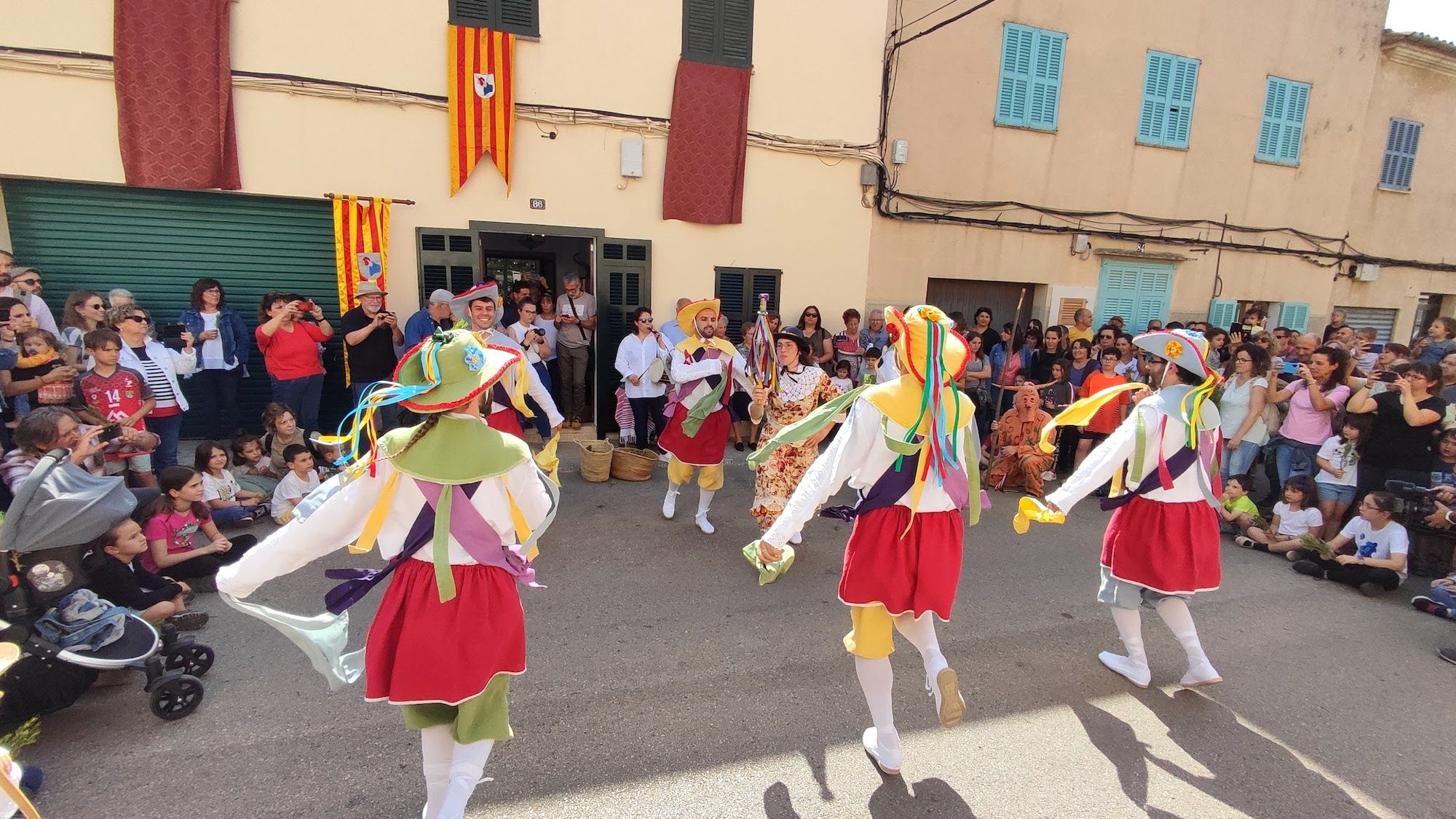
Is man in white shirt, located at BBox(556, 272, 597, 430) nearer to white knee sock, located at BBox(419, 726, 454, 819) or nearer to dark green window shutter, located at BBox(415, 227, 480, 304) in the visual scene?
dark green window shutter, located at BBox(415, 227, 480, 304)

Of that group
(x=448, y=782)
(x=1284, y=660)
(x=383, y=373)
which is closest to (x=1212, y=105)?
(x=1284, y=660)

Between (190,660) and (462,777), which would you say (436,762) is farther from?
(190,660)

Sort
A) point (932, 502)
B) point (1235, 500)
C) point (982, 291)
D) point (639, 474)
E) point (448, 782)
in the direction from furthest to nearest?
point (982, 291)
point (639, 474)
point (1235, 500)
point (932, 502)
point (448, 782)

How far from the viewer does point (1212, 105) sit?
1050 centimetres

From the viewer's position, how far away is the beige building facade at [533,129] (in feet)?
19.5

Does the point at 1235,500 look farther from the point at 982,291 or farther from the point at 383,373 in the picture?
the point at 383,373

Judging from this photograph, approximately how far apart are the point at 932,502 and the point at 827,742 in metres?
1.16

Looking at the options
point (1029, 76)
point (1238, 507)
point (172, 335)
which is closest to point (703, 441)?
point (1238, 507)

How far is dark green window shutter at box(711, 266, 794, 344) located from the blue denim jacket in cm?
471

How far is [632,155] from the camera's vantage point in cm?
750

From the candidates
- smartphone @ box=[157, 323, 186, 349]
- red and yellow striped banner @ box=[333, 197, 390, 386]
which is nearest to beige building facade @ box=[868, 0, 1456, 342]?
red and yellow striped banner @ box=[333, 197, 390, 386]

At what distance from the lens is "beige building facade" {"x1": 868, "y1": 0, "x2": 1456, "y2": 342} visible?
9.41m

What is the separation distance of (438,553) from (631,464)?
4.57 metres

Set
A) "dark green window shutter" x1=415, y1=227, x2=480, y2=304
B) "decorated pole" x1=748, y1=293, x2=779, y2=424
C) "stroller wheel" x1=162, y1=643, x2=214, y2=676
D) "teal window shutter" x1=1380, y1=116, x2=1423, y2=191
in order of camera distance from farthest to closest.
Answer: "teal window shutter" x1=1380, y1=116, x2=1423, y2=191 < "dark green window shutter" x1=415, y1=227, x2=480, y2=304 < "decorated pole" x1=748, y1=293, x2=779, y2=424 < "stroller wheel" x1=162, y1=643, x2=214, y2=676
